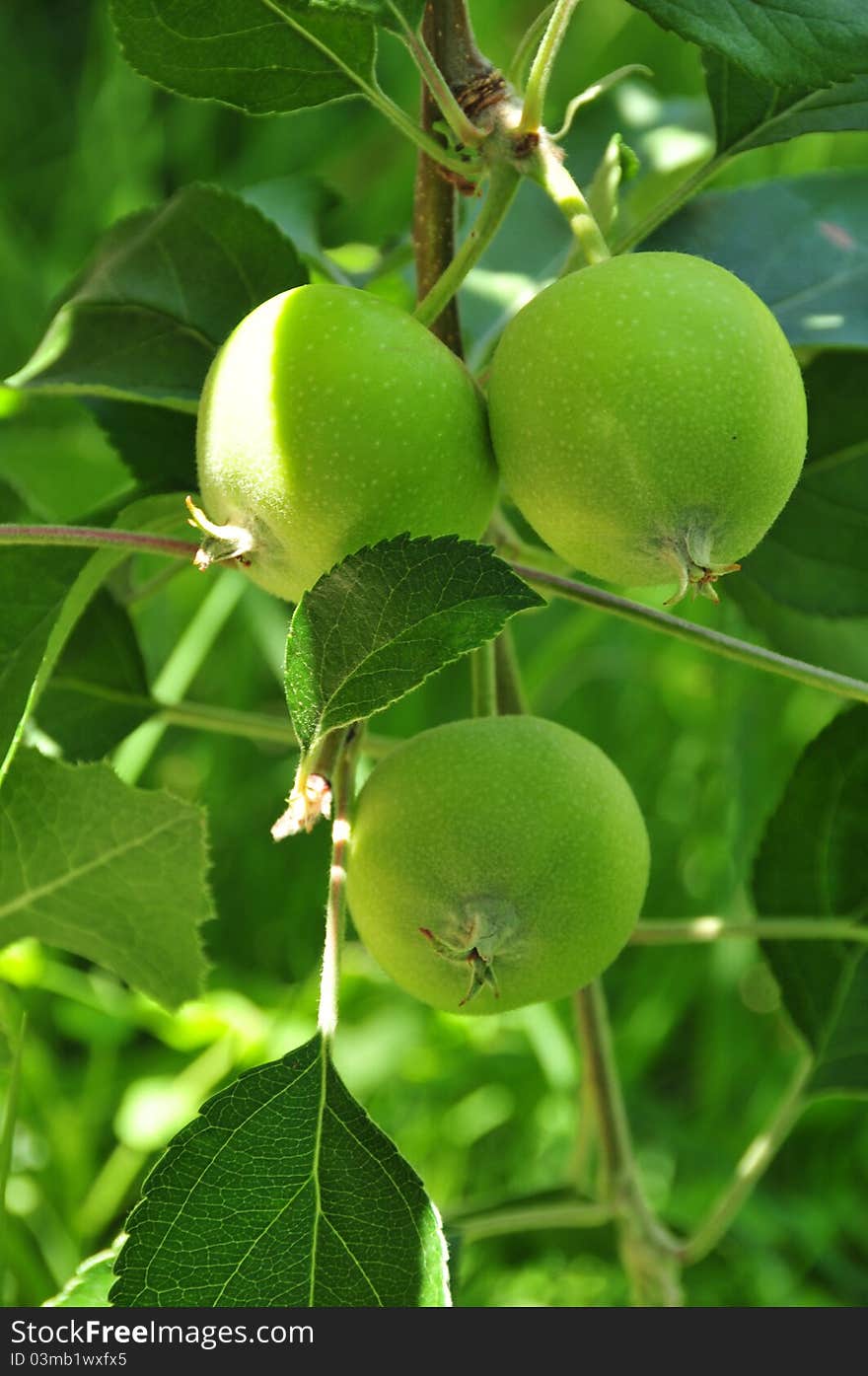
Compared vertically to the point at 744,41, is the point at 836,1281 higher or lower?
lower

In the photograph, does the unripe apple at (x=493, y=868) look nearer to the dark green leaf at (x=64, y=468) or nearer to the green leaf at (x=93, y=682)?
the green leaf at (x=93, y=682)

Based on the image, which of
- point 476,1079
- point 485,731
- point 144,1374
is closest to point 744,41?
point 485,731

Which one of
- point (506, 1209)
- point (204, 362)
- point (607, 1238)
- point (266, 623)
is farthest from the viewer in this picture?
point (266, 623)

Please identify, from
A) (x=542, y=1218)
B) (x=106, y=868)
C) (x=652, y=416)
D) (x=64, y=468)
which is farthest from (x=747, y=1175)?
(x=64, y=468)

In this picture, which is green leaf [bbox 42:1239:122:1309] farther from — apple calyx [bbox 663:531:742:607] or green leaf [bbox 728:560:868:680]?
green leaf [bbox 728:560:868:680]

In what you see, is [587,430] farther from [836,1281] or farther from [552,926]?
[836,1281]

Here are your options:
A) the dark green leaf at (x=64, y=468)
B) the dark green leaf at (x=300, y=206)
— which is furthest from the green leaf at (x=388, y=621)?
the dark green leaf at (x=64, y=468)

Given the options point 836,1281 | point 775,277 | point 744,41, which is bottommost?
point 836,1281

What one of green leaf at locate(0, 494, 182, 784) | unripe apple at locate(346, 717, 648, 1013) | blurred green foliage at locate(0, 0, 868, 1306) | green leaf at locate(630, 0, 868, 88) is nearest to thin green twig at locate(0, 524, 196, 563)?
green leaf at locate(0, 494, 182, 784)
